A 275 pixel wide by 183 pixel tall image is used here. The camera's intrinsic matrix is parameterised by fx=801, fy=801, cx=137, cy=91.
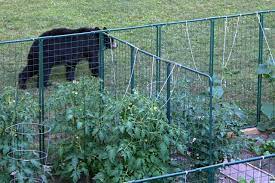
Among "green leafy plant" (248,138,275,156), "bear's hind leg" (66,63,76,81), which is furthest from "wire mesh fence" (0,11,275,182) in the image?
"green leafy plant" (248,138,275,156)

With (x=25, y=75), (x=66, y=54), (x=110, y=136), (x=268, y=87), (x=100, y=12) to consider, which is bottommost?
(x=110, y=136)

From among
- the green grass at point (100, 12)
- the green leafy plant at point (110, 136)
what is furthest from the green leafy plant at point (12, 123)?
the green grass at point (100, 12)

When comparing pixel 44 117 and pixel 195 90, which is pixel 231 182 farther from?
pixel 44 117

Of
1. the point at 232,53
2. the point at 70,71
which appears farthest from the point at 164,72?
the point at 232,53

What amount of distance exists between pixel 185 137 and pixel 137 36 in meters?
6.30

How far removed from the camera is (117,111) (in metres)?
8.09

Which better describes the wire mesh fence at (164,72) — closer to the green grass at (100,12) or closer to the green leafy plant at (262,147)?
the green leafy plant at (262,147)

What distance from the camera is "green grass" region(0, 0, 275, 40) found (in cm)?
1566

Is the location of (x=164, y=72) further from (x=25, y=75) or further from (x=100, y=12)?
(x=100, y=12)

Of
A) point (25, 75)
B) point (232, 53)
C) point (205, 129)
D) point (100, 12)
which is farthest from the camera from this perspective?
point (100, 12)

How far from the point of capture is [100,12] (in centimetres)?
1652

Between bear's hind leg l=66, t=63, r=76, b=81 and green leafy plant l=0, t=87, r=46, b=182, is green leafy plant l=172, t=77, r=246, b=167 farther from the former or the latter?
bear's hind leg l=66, t=63, r=76, b=81

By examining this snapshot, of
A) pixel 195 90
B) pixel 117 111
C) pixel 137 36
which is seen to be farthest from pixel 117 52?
pixel 117 111

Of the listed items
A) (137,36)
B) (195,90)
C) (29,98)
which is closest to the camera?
(29,98)
